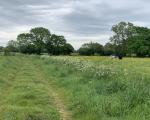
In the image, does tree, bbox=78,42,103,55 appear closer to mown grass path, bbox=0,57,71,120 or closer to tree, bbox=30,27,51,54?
tree, bbox=30,27,51,54

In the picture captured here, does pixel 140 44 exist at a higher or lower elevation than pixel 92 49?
higher

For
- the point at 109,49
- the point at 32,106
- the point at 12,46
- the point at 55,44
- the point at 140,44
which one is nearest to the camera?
the point at 32,106

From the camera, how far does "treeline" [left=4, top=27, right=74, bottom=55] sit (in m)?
128

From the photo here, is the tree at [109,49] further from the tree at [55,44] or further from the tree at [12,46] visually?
the tree at [12,46]

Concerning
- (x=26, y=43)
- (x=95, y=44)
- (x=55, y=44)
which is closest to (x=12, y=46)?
(x=26, y=43)

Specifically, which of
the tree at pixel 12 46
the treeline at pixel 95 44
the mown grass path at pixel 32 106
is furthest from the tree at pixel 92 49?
the mown grass path at pixel 32 106

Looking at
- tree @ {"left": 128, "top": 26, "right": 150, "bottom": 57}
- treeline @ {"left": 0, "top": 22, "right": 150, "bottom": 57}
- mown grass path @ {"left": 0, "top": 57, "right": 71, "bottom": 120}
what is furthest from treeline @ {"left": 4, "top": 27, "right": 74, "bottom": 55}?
mown grass path @ {"left": 0, "top": 57, "right": 71, "bottom": 120}

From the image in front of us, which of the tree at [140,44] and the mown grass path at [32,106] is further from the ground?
the tree at [140,44]

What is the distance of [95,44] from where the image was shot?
121812 mm

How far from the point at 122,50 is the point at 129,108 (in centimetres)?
11029

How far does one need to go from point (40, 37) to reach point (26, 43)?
199 inches

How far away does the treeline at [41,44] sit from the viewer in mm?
128250

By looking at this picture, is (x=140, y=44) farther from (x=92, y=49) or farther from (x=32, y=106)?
(x=32, y=106)

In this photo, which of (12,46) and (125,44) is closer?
(125,44)
